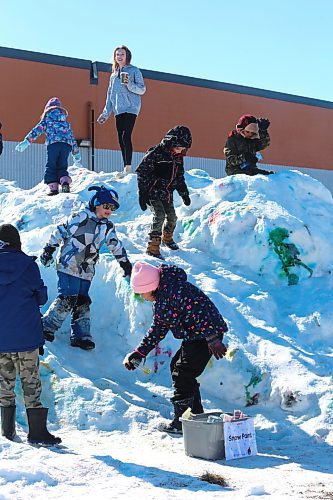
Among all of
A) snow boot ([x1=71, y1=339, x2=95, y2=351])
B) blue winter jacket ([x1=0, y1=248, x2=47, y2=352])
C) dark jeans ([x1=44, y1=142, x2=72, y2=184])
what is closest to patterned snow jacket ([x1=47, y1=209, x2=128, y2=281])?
snow boot ([x1=71, y1=339, x2=95, y2=351])

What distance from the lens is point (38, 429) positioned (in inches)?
185

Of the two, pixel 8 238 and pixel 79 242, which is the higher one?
pixel 8 238

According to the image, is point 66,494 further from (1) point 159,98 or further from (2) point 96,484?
(1) point 159,98

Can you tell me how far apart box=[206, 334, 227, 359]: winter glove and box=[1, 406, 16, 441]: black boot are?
57.0 inches

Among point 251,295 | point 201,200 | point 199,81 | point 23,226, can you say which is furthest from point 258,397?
point 199,81

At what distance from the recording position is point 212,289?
696 centimetres

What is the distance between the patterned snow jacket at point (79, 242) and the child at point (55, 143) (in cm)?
Answer: 292

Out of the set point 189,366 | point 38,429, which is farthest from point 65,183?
point 38,429

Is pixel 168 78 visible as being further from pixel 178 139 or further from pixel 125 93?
pixel 178 139

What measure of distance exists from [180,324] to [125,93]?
515cm

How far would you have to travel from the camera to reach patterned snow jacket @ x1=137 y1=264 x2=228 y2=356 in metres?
4.98

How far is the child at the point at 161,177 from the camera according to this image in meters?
7.16

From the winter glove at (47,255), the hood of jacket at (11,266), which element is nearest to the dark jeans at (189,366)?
the hood of jacket at (11,266)

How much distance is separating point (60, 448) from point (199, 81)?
1964 centimetres
